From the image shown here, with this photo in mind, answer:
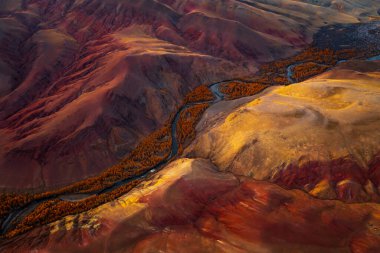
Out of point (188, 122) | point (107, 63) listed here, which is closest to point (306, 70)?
point (188, 122)

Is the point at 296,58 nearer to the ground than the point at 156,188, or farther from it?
farther from it

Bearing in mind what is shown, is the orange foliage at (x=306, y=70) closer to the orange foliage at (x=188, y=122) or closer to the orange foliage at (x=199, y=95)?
the orange foliage at (x=199, y=95)

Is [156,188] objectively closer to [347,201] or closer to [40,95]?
[347,201]

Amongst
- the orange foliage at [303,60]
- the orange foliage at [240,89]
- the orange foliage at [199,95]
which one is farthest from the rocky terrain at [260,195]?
the orange foliage at [303,60]

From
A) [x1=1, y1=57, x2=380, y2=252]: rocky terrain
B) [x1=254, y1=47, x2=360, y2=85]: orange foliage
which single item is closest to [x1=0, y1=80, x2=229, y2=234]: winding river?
[x1=1, y1=57, x2=380, y2=252]: rocky terrain

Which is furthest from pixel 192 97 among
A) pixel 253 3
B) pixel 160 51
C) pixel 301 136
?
pixel 253 3

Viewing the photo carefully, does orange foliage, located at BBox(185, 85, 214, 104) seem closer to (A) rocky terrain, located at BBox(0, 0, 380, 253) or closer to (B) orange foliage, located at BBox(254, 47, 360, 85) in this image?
(A) rocky terrain, located at BBox(0, 0, 380, 253)

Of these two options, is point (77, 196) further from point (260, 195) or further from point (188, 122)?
point (260, 195)
